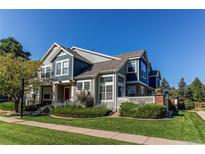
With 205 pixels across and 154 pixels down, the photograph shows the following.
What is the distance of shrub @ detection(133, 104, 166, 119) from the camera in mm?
11852

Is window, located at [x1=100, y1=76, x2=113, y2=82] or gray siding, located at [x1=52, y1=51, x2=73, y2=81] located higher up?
gray siding, located at [x1=52, y1=51, x2=73, y2=81]

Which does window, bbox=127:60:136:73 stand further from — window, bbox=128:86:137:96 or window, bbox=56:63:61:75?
window, bbox=56:63:61:75

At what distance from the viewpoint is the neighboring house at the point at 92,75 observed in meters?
16.9

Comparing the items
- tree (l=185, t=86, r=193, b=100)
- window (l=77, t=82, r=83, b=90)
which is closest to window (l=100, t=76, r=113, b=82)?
window (l=77, t=82, r=83, b=90)

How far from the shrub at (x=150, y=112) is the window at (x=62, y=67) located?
9508 mm

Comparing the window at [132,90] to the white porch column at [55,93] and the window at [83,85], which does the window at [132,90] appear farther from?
the white porch column at [55,93]

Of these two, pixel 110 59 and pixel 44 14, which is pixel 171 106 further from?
pixel 44 14

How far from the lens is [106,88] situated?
16.9 m

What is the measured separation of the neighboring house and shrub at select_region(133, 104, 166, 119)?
3912 millimetres

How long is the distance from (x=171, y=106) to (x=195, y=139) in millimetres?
10792

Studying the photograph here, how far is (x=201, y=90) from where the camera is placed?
4106 centimetres

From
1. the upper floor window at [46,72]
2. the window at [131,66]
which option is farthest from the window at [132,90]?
the upper floor window at [46,72]

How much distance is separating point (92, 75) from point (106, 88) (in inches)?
68.7
